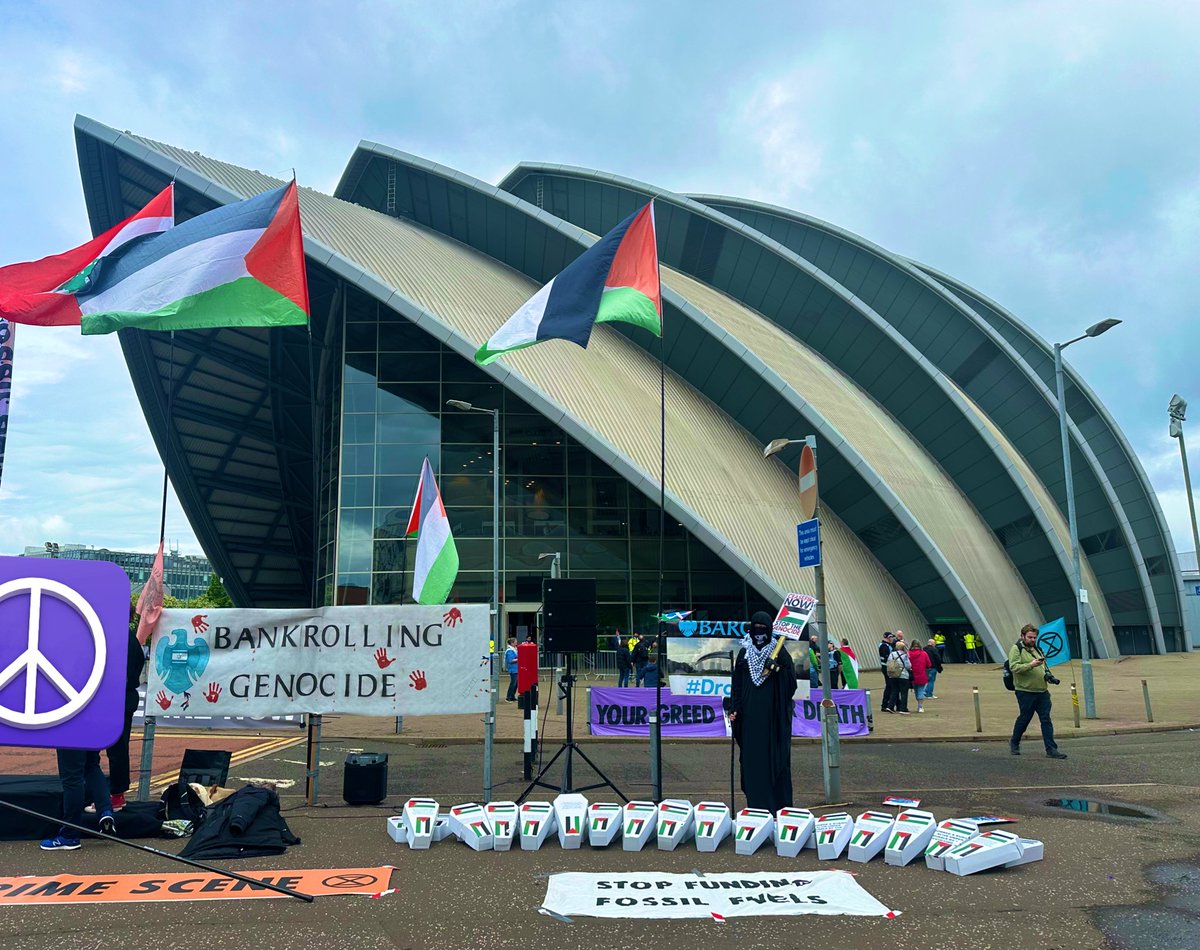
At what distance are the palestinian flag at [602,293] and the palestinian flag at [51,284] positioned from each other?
5.18 meters

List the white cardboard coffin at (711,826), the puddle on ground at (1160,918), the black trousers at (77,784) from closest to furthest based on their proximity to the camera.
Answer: the puddle on ground at (1160,918), the white cardboard coffin at (711,826), the black trousers at (77,784)

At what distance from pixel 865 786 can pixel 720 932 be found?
5305 millimetres

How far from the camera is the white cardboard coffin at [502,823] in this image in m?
6.73

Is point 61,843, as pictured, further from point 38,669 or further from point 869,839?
point 869,839

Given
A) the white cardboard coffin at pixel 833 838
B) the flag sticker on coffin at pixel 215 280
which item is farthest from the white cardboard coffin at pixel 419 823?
the flag sticker on coffin at pixel 215 280

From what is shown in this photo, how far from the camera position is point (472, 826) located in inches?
269

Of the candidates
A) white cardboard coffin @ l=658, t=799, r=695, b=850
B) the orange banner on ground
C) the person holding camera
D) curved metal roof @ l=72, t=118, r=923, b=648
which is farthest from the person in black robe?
curved metal roof @ l=72, t=118, r=923, b=648

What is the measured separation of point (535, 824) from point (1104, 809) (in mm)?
5759

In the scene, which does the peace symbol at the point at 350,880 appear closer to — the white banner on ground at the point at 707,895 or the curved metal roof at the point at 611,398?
the white banner on ground at the point at 707,895

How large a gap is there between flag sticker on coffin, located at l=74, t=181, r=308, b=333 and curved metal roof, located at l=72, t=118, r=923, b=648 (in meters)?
15.6

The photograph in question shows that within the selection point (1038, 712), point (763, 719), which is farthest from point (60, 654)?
point (1038, 712)

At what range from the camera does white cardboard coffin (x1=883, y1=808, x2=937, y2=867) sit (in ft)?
20.5

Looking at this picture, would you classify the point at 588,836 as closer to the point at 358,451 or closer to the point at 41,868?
the point at 41,868

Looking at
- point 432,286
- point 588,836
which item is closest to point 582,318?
point 588,836
